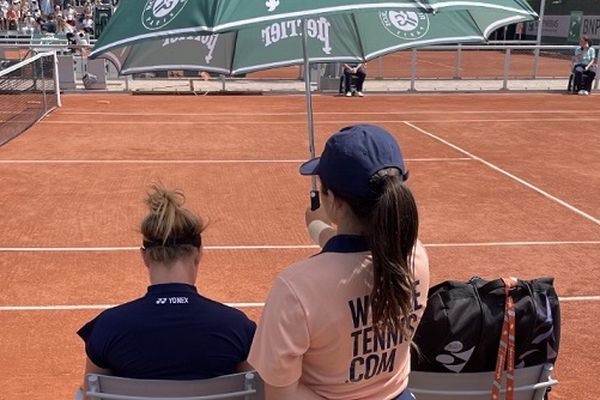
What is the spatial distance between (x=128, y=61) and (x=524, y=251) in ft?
16.3

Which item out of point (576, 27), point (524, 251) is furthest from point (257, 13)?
point (576, 27)

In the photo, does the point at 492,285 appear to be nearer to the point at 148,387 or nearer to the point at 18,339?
the point at 148,387

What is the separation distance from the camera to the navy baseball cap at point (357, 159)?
2092mm

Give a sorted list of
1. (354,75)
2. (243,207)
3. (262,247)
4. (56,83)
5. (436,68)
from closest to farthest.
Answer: (262,247)
(243,207)
(56,83)
(354,75)
(436,68)

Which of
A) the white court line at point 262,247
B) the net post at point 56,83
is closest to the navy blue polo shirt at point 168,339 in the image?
the white court line at point 262,247

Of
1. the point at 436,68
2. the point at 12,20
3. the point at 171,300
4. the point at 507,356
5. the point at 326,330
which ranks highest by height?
the point at 12,20

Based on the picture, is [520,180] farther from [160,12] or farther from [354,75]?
[354,75]

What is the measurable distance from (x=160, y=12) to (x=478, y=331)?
1.96 meters

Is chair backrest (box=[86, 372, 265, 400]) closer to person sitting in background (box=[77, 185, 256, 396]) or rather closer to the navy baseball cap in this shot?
person sitting in background (box=[77, 185, 256, 396])

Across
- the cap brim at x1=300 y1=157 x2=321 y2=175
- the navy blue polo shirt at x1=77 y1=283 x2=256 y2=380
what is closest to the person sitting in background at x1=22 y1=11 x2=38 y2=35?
the navy blue polo shirt at x1=77 y1=283 x2=256 y2=380

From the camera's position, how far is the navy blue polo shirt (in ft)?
8.33

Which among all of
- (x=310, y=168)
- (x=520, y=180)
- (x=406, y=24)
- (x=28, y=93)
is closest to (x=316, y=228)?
(x=310, y=168)

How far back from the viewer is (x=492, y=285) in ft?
9.91

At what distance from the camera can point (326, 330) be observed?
2.04m
